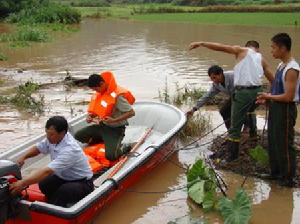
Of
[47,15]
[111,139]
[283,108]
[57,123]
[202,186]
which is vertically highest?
[57,123]

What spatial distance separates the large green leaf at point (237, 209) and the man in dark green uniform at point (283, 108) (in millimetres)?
985

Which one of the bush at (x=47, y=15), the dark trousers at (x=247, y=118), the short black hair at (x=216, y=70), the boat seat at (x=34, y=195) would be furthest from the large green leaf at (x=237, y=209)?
the bush at (x=47, y=15)

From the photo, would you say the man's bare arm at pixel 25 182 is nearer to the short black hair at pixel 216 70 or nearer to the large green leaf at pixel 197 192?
the large green leaf at pixel 197 192

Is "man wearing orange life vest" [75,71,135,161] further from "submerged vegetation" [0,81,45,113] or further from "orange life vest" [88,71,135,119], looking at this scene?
"submerged vegetation" [0,81,45,113]

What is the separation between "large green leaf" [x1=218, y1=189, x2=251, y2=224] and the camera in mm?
4535

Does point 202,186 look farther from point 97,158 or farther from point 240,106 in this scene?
point 97,158

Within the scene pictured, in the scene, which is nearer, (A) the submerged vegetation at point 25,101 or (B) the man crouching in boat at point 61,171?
(B) the man crouching in boat at point 61,171

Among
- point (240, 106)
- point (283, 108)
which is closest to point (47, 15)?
point (240, 106)

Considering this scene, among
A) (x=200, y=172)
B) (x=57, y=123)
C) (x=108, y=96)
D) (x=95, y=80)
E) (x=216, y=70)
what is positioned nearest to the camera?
(x=57, y=123)

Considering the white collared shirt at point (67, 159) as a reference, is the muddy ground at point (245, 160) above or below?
below

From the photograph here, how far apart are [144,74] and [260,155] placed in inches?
304

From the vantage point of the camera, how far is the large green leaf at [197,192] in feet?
17.0

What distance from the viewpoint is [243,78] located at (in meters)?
5.73

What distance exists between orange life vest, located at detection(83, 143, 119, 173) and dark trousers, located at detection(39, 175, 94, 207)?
104 centimetres
